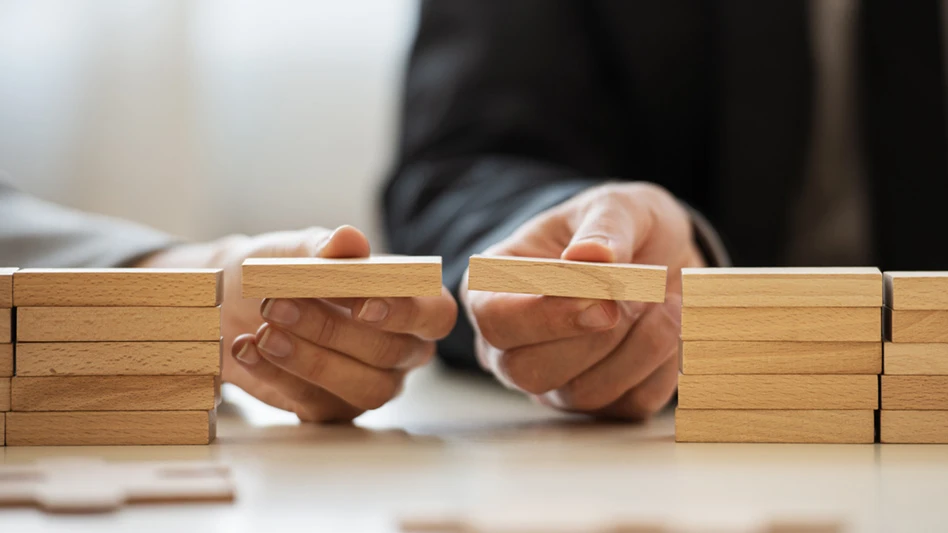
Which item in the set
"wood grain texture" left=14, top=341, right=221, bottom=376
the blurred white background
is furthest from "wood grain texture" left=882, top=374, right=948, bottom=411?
the blurred white background

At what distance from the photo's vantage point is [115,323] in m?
0.97

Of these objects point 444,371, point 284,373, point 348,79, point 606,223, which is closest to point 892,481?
point 606,223

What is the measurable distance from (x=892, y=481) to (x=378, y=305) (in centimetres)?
55

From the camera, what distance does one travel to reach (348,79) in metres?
3.03

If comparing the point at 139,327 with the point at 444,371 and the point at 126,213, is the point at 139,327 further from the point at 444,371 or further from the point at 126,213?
the point at 126,213

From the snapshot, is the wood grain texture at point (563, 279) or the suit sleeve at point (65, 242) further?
the suit sleeve at point (65, 242)

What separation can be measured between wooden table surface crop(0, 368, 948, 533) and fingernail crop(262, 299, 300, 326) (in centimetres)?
14

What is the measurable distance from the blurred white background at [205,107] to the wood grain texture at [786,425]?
6.31ft

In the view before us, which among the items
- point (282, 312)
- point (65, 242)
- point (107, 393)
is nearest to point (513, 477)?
point (282, 312)

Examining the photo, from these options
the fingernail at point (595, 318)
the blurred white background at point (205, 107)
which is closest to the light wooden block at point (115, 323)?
the fingernail at point (595, 318)

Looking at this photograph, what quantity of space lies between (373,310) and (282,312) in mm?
108

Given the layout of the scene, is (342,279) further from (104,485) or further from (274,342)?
(104,485)

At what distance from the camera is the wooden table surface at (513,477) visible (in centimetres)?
70

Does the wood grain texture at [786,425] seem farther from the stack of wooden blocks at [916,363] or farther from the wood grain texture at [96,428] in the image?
the wood grain texture at [96,428]
